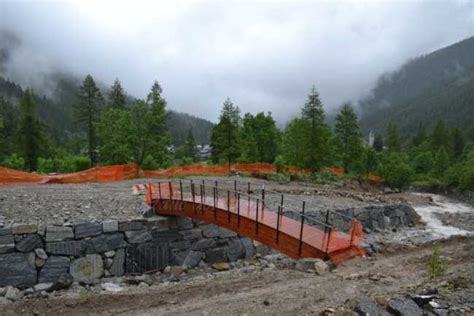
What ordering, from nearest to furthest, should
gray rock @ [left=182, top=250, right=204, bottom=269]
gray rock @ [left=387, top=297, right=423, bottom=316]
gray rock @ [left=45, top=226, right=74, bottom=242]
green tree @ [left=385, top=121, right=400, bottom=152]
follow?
1. gray rock @ [left=387, top=297, right=423, bottom=316]
2. gray rock @ [left=45, top=226, right=74, bottom=242]
3. gray rock @ [left=182, top=250, right=204, bottom=269]
4. green tree @ [left=385, top=121, right=400, bottom=152]

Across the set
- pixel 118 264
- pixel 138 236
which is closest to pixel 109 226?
pixel 138 236

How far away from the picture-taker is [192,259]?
16.4m

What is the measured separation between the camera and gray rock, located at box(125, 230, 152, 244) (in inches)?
592

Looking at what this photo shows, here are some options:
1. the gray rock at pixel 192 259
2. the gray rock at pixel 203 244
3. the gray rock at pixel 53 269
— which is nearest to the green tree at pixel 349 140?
the gray rock at pixel 203 244

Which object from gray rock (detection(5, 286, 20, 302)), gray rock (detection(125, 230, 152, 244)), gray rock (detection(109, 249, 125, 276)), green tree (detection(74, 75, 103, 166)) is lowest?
gray rock (detection(5, 286, 20, 302))

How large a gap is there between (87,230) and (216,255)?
218 inches

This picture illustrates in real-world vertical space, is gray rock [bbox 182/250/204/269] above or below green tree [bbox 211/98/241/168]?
below

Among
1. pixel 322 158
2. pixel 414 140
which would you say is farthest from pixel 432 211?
pixel 414 140

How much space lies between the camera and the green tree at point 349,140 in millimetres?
49500

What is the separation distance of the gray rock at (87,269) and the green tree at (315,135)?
2641 centimetres

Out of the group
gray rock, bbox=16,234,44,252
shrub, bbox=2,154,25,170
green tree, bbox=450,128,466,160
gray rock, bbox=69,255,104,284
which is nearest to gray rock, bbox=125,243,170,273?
gray rock, bbox=69,255,104,284

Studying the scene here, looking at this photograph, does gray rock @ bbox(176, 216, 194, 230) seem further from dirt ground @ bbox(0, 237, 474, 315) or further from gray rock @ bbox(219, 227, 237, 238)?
dirt ground @ bbox(0, 237, 474, 315)

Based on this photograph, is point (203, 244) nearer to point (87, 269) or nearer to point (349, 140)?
point (87, 269)

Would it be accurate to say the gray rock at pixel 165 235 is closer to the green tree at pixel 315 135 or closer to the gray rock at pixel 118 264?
the gray rock at pixel 118 264
